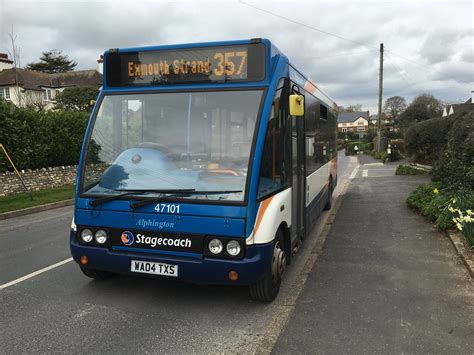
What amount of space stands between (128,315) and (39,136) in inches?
536

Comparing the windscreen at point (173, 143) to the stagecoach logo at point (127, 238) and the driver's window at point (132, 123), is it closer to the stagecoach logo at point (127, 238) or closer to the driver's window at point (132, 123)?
the driver's window at point (132, 123)

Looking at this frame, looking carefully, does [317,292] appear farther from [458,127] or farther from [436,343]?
[458,127]

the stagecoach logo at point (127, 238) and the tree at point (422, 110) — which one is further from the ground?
the tree at point (422, 110)

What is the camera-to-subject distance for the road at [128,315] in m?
3.52

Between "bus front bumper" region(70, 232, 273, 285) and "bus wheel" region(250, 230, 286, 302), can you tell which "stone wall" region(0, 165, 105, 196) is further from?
"bus wheel" region(250, 230, 286, 302)

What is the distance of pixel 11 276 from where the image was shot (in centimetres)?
539

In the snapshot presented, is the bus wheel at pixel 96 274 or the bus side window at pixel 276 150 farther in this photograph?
the bus wheel at pixel 96 274

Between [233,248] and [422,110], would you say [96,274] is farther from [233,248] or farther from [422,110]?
[422,110]

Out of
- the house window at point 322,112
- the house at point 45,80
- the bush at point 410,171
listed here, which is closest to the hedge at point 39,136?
the house window at point 322,112

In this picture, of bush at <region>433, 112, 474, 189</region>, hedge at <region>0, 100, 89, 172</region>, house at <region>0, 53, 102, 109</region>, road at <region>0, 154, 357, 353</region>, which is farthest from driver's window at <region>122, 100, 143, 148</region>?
house at <region>0, 53, 102, 109</region>

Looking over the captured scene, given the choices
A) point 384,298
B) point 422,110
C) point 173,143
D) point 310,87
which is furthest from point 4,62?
point 384,298

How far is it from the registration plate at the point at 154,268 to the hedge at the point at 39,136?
11.8 m

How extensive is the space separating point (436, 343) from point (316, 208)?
Answer: 4.05m

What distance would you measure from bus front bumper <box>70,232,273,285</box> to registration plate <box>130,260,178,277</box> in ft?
0.12
